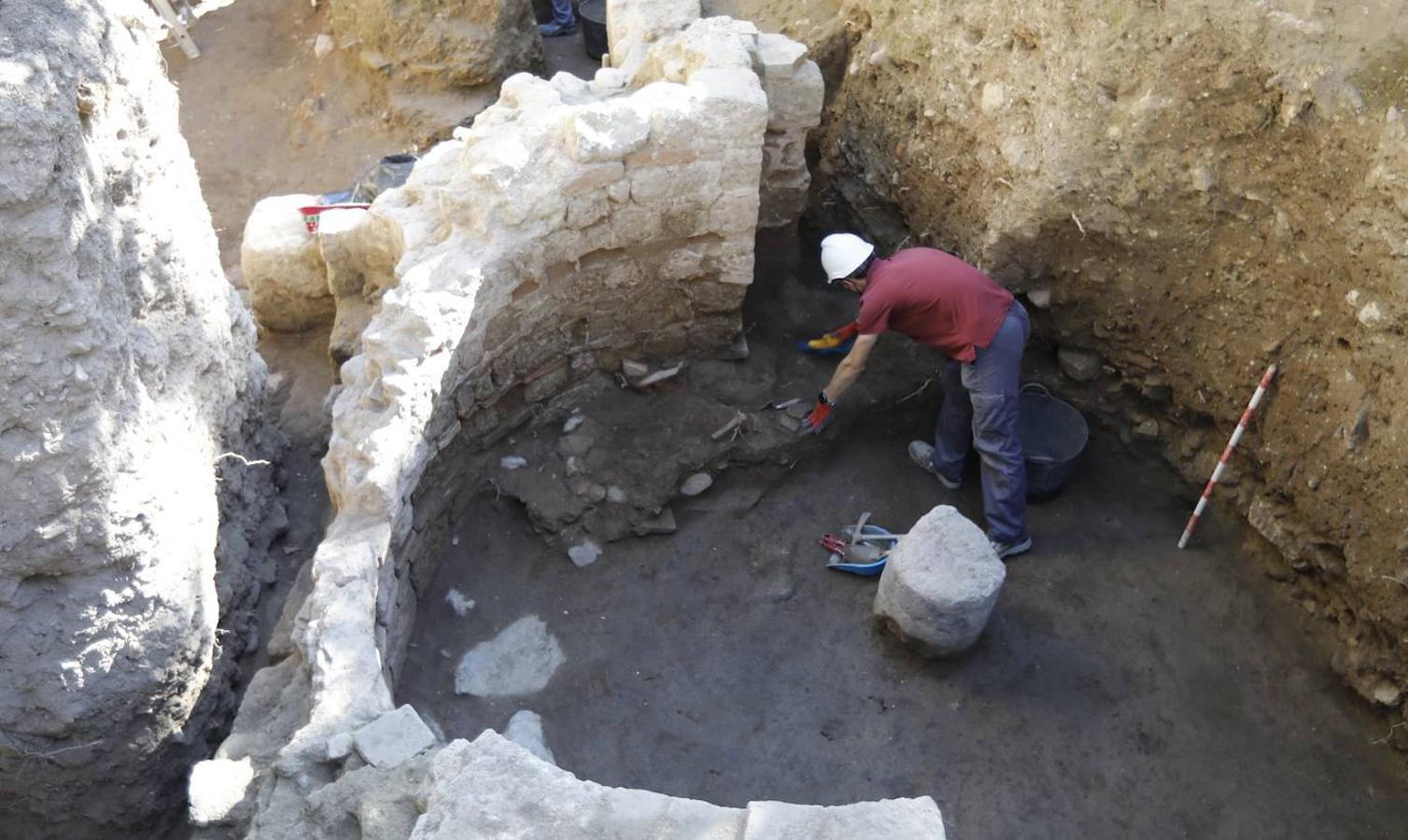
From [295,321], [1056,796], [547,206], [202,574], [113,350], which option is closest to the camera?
[113,350]

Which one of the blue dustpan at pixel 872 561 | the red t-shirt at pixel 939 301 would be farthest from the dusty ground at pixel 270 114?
the blue dustpan at pixel 872 561

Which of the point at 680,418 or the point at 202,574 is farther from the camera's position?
the point at 680,418

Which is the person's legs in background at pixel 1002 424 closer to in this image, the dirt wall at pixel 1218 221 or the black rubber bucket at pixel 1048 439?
the black rubber bucket at pixel 1048 439

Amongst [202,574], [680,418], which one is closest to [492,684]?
[202,574]

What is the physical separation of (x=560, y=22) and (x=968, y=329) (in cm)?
570

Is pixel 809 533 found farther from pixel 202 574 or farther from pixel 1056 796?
pixel 202 574

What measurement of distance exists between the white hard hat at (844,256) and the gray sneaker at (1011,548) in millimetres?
1478

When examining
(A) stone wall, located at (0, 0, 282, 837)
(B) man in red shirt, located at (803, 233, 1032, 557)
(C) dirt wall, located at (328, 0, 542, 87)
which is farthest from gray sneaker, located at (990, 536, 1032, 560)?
(C) dirt wall, located at (328, 0, 542, 87)

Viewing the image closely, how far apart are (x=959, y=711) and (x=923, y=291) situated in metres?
1.86

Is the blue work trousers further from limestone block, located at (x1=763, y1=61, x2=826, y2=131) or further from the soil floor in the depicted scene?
limestone block, located at (x1=763, y1=61, x2=826, y2=131)

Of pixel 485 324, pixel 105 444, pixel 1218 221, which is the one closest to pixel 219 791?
pixel 105 444

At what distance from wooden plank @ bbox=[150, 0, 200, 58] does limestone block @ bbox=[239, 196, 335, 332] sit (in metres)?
3.60

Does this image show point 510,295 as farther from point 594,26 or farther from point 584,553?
point 594,26

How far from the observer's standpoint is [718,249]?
550 cm
